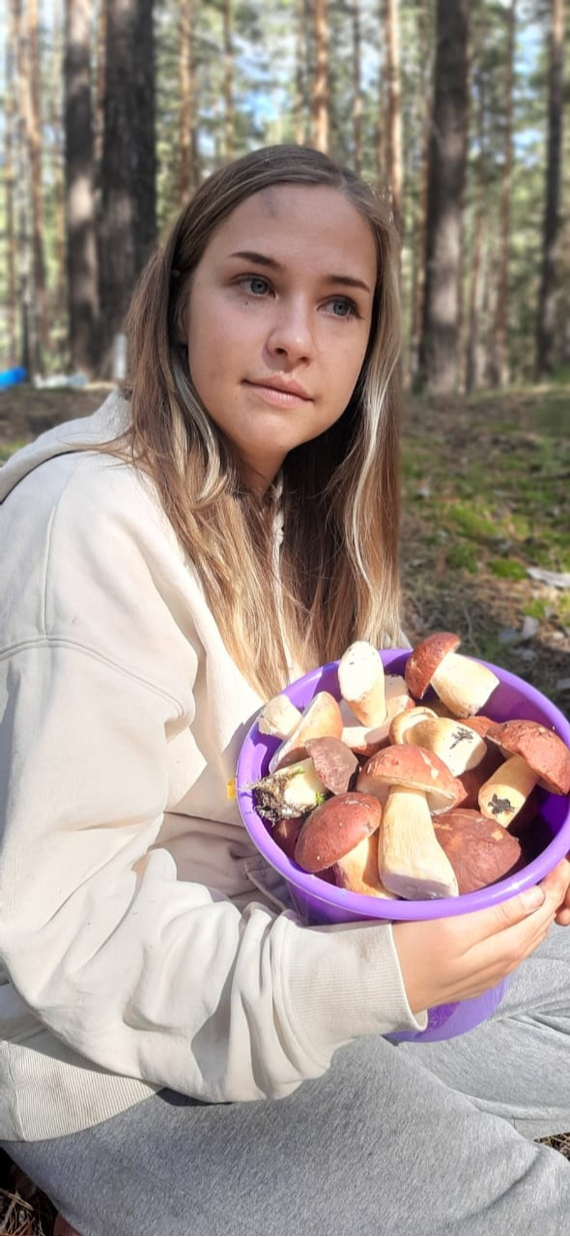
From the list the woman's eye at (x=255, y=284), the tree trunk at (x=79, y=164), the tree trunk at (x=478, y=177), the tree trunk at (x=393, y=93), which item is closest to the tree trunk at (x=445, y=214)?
the tree trunk at (x=393, y=93)

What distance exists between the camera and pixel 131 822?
142cm

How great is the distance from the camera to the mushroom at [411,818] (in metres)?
1.27

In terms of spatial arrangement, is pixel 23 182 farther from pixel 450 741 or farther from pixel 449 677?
pixel 450 741

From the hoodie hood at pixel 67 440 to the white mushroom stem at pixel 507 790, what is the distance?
36.4 inches

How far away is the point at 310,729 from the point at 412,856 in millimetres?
298

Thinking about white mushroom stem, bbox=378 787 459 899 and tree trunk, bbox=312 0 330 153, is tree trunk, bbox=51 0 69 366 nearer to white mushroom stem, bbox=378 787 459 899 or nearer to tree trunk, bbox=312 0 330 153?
tree trunk, bbox=312 0 330 153

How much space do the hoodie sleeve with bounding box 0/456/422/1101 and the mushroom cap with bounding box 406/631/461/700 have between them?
0.50 metres

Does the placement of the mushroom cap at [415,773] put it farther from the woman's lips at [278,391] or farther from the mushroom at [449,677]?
the woman's lips at [278,391]

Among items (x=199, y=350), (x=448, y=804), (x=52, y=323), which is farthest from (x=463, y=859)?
(x=52, y=323)

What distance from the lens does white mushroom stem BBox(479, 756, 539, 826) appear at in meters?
1.42

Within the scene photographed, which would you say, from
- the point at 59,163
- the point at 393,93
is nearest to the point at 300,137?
the point at 59,163

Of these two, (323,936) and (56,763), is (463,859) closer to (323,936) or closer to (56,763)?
(323,936)

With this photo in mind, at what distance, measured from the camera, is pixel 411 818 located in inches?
52.4

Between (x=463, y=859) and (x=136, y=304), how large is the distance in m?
1.26
